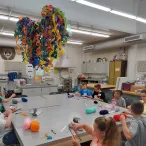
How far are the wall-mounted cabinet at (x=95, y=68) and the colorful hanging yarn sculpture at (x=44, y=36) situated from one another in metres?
5.01

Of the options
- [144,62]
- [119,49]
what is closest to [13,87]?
[119,49]

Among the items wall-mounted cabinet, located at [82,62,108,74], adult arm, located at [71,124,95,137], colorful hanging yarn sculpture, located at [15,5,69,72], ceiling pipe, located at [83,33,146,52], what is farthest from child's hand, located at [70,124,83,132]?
wall-mounted cabinet, located at [82,62,108,74]

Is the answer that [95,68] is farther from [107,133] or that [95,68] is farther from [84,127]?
[107,133]

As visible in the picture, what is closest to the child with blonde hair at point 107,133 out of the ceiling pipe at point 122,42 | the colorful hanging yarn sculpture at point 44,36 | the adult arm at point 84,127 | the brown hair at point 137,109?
the adult arm at point 84,127

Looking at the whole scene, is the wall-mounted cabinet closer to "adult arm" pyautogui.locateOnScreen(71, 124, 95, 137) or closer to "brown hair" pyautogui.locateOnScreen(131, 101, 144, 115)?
"brown hair" pyautogui.locateOnScreen(131, 101, 144, 115)

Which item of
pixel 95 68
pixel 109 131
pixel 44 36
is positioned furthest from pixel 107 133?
pixel 95 68

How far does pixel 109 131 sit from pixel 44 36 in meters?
1.51

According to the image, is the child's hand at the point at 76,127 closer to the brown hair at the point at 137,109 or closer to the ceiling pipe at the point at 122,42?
the brown hair at the point at 137,109

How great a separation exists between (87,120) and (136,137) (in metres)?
0.64

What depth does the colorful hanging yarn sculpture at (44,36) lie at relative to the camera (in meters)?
1.90

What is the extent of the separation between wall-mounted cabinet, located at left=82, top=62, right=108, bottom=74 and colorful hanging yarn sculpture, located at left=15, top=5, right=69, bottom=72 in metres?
5.01

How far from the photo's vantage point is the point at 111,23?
4.71m

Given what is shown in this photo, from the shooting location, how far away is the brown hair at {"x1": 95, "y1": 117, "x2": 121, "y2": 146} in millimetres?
1151

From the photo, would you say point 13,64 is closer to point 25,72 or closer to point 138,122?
point 25,72
